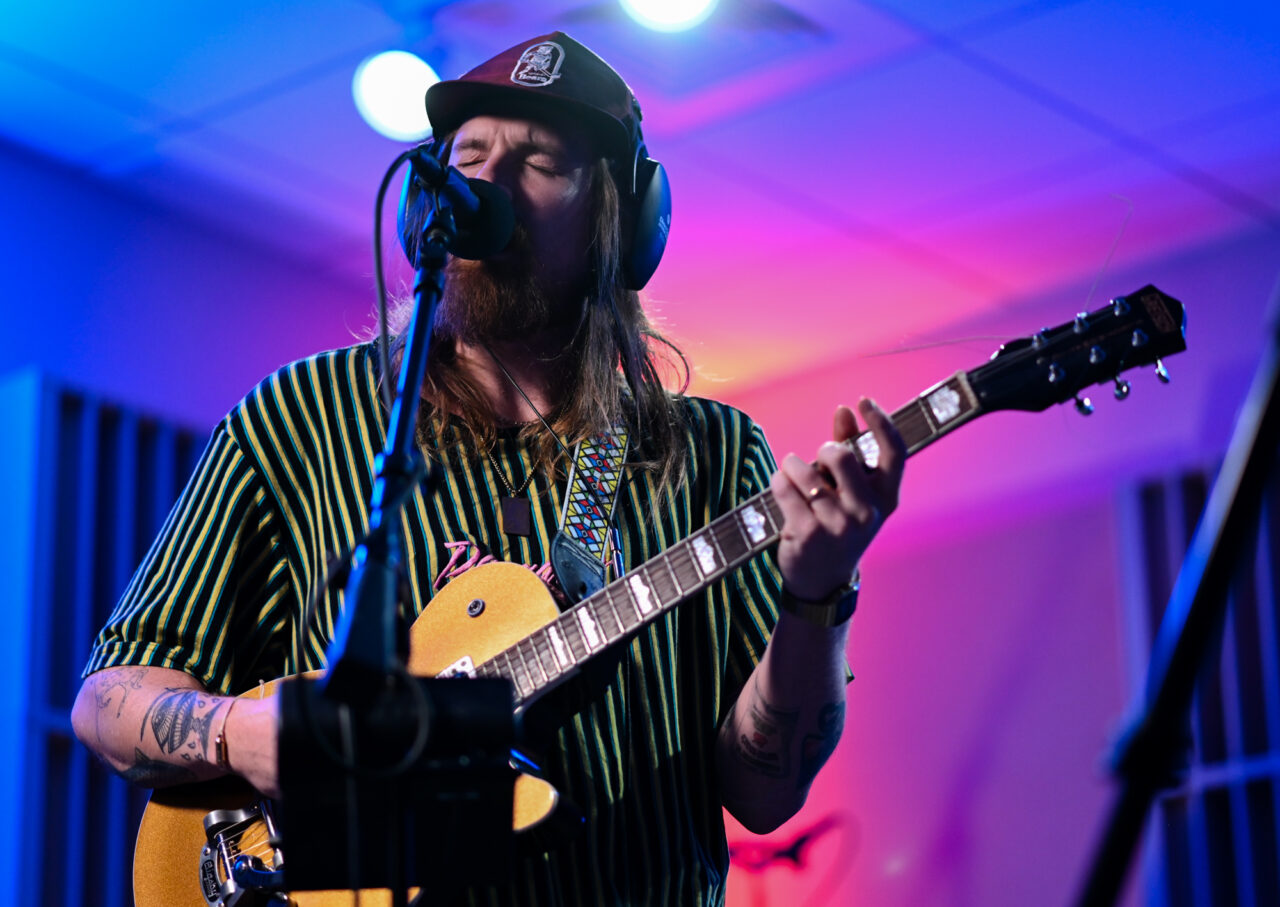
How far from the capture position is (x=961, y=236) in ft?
18.1

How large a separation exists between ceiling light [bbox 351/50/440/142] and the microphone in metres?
2.50

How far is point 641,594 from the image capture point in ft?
6.22

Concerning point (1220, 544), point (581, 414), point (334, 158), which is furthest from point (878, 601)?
point (1220, 544)

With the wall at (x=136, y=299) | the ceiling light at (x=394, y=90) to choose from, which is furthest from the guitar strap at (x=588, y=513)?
the wall at (x=136, y=299)

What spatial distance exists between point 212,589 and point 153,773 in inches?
9.9

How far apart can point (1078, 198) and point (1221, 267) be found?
2.43ft

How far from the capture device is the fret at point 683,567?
1.89m

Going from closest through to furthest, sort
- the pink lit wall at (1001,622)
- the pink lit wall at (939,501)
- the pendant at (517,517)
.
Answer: the pendant at (517,517) → the pink lit wall at (939,501) → the pink lit wall at (1001,622)

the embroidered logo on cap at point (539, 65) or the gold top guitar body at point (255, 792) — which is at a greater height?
the embroidered logo on cap at point (539, 65)

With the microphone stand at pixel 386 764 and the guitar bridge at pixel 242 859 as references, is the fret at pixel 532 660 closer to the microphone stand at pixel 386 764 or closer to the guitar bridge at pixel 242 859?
the guitar bridge at pixel 242 859

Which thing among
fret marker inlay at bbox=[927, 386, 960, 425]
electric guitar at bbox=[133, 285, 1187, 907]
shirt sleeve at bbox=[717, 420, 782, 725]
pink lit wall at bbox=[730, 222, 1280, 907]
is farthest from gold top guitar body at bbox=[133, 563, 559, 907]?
pink lit wall at bbox=[730, 222, 1280, 907]

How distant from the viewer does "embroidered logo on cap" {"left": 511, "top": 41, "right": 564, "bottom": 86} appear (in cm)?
226

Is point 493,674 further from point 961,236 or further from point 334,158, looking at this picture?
point 961,236

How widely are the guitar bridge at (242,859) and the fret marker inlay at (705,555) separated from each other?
64 cm
